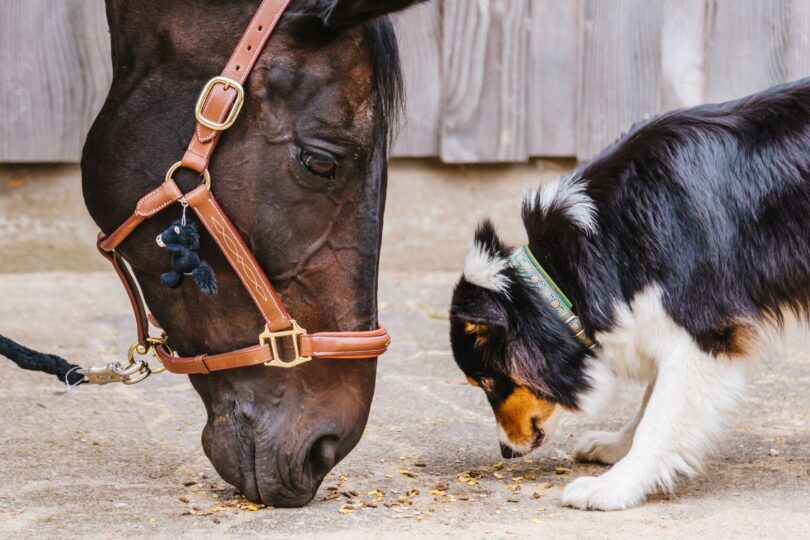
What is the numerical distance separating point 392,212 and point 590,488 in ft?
9.01

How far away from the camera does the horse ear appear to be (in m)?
2.31

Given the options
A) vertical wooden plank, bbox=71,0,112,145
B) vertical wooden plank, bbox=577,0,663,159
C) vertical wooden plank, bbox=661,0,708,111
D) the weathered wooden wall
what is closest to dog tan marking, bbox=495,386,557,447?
the weathered wooden wall

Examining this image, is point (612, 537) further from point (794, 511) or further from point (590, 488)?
point (794, 511)

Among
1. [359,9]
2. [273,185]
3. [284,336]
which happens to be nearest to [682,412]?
[284,336]

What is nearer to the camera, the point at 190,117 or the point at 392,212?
the point at 190,117

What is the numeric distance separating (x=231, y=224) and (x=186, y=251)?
0.11 meters

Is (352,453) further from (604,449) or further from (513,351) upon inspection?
(604,449)

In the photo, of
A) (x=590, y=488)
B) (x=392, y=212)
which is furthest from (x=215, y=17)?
(x=392, y=212)

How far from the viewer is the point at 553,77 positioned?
209 inches

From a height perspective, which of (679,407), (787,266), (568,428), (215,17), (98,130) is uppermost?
(215,17)

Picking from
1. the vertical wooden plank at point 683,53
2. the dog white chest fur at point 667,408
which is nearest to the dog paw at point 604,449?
the dog white chest fur at point 667,408

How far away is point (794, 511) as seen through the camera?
2.66 m

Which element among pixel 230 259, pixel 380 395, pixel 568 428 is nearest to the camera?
pixel 230 259

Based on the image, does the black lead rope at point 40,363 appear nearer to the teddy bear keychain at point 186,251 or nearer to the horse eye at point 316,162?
the teddy bear keychain at point 186,251
